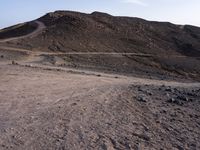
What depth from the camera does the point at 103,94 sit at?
1166 centimetres

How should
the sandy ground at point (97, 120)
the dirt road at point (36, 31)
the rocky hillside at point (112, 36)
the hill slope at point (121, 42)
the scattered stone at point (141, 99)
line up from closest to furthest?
the sandy ground at point (97, 120) < the scattered stone at point (141, 99) < the hill slope at point (121, 42) < the rocky hillside at point (112, 36) < the dirt road at point (36, 31)

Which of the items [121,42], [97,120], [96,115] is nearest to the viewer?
[97,120]

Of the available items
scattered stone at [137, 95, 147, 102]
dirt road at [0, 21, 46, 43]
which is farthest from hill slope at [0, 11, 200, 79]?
scattered stone at [137, 95, 147, 102]

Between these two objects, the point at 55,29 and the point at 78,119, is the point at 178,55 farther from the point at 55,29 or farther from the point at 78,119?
the point at 78,119

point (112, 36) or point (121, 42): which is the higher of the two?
point (112, 36)

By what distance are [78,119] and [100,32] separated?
122 feet

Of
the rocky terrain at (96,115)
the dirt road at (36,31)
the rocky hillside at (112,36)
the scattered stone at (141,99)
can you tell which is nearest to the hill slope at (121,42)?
the rocky hillside at (112,36)

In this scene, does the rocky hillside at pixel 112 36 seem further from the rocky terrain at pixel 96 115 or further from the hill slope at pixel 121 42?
the rocky terrain at pixel 96 115

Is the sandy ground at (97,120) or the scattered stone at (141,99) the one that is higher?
the scattered stone at (141,99)

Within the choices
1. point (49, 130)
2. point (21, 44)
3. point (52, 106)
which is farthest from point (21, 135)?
point (21, 44)

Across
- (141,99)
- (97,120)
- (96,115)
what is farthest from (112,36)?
(97,120)

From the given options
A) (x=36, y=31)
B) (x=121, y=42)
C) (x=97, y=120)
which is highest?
(x=36, y=31)

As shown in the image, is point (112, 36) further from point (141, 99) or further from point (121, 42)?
point (141, 99)

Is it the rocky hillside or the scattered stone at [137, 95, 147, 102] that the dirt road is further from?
the scattered stone at [137, 95, 147, 102]
